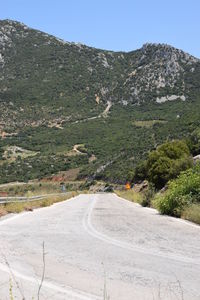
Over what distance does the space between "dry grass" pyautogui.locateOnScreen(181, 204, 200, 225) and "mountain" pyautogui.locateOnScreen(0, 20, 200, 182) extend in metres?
73.0

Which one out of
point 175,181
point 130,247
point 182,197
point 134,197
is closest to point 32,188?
point 134,197

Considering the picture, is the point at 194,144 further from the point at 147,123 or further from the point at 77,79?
the point at 77,79

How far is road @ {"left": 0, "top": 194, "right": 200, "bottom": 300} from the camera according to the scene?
6254 millimetres

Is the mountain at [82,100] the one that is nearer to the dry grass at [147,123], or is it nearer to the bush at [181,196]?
the dry grass at [147,123]

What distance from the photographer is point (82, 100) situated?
15412cm

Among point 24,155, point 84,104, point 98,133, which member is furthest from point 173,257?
point 84,104

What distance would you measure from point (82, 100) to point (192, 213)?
139333mm

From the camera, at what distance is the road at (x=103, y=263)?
20.5 ft

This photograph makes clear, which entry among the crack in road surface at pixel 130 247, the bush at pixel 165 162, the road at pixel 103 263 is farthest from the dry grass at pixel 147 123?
the road at pixel 103 263

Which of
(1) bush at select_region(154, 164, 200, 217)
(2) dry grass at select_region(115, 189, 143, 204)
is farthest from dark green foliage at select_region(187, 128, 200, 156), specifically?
(1) bush at select_region(154, 164, 200, 217)

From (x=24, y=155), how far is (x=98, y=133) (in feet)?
84.2

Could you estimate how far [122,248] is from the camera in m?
9.98

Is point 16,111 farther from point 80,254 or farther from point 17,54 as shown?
point 80,254

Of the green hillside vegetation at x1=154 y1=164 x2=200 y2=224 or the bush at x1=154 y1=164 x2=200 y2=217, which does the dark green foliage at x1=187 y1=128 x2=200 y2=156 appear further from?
the bush at x1=154 y1=164 x2=200 y2=217
